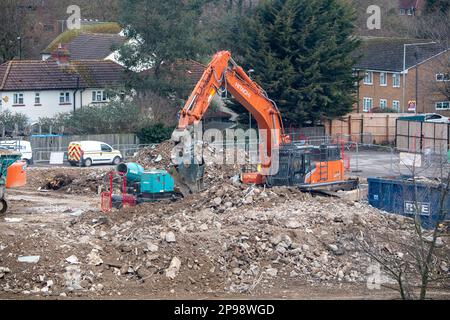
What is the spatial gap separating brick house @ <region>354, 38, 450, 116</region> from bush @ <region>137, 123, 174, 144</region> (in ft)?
47.1

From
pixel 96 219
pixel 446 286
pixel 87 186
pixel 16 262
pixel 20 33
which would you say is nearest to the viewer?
pixel 446 286

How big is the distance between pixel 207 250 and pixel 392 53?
4176 cm

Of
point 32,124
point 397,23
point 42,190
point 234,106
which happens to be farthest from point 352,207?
point 397,23

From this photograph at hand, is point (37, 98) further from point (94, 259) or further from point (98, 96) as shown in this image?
point (94, 259)

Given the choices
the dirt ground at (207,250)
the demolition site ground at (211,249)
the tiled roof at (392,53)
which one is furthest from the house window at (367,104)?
the dirt ground at (207,250)

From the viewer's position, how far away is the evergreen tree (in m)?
49.0

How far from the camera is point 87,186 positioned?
35000 mm

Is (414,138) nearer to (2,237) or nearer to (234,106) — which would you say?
(234,106)

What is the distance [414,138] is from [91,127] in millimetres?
17613

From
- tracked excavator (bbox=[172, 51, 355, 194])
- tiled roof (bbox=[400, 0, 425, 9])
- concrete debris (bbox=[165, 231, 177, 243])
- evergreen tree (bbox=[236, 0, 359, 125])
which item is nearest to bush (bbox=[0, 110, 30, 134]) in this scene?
evergreen tree (bbox=[236, 0, 359, 125])

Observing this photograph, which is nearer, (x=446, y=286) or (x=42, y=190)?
(x=446, y=286)

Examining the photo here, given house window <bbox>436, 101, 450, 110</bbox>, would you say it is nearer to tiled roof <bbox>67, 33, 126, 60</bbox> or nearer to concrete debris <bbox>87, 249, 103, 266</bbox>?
tiled roof <bbox>67, 33, 126, 60</bbox>

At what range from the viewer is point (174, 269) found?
21547 millimetres

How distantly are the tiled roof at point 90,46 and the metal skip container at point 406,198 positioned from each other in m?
35.8
